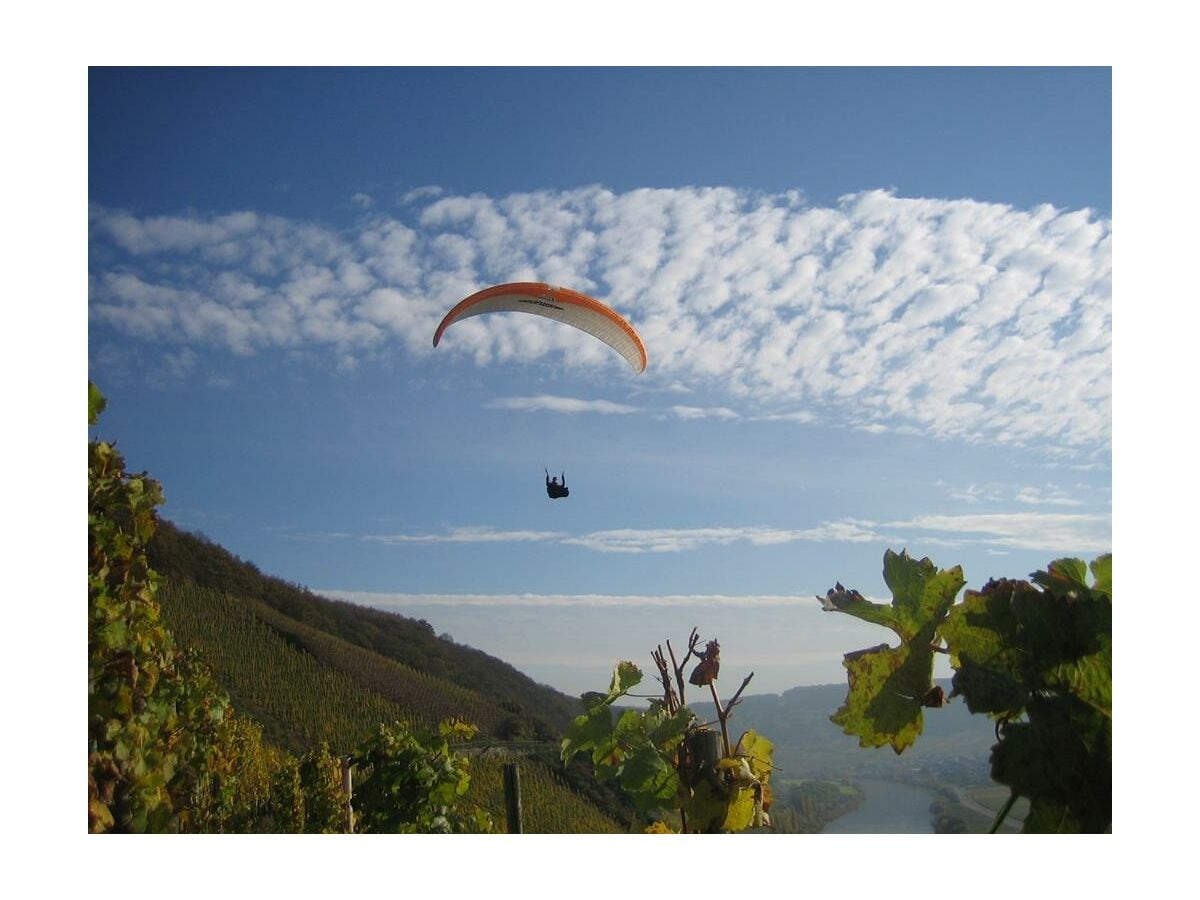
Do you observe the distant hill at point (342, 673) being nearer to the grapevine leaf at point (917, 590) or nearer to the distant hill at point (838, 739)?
the distant hill at point (838, 739)

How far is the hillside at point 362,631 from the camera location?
8.50 m

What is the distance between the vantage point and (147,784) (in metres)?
2.83

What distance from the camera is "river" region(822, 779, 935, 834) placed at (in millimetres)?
3432

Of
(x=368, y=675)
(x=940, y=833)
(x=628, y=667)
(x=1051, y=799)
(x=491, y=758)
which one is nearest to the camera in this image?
(x=1051, y=799)

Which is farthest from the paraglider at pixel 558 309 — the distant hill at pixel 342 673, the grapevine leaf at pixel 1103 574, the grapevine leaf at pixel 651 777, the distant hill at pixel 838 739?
the grapevine leaf at pixel 1103 574

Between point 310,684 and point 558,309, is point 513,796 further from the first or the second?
point 310,684

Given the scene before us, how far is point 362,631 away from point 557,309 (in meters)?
5.07

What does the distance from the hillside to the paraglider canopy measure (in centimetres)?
393

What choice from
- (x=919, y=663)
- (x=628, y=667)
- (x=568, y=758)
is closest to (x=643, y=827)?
(x=568, y=758)

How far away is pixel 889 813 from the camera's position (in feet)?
11.7

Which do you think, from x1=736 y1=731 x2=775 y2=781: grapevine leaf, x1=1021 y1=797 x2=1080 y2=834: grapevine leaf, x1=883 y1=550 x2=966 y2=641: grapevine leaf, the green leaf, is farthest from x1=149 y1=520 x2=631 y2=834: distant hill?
x1=1021 y1=797 x2=1080 y2=834: grapevine leaf

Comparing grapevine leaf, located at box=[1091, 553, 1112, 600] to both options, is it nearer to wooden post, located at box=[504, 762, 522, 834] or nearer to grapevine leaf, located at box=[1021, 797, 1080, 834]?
grapevine leaf, located at box=[1021, 797, 1080, 834]
